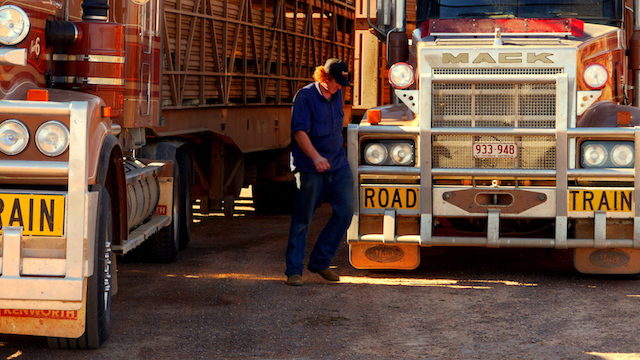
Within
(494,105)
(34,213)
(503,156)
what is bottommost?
(34,213)

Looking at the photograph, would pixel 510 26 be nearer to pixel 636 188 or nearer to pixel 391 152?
pixel 391 152

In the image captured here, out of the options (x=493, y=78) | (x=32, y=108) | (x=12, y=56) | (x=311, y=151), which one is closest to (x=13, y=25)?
(x=12, y=56)

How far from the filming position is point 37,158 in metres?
6.31

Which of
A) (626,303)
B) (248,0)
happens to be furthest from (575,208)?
→ (248,0)

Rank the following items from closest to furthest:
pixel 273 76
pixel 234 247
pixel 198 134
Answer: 1. pixel 234 247
2. pixel 198 134
3. pixel 273 76

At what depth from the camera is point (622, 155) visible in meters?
9.54

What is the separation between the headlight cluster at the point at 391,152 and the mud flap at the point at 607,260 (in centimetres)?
155

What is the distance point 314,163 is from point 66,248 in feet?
11.7

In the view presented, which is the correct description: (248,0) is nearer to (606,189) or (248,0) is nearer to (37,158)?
(606,189)

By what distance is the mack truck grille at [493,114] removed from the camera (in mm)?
9656

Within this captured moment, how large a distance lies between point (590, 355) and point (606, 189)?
2.79 metres

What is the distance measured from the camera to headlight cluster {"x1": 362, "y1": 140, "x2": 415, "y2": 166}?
9.78 metres

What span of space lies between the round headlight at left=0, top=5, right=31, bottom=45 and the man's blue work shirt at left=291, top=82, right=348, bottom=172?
337 cm

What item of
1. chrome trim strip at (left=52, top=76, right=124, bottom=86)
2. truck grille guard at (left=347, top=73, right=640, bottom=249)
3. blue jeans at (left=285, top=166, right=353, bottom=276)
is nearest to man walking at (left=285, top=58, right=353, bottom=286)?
blue jeans at (left=285, top=166, right=353, bottom=276)
